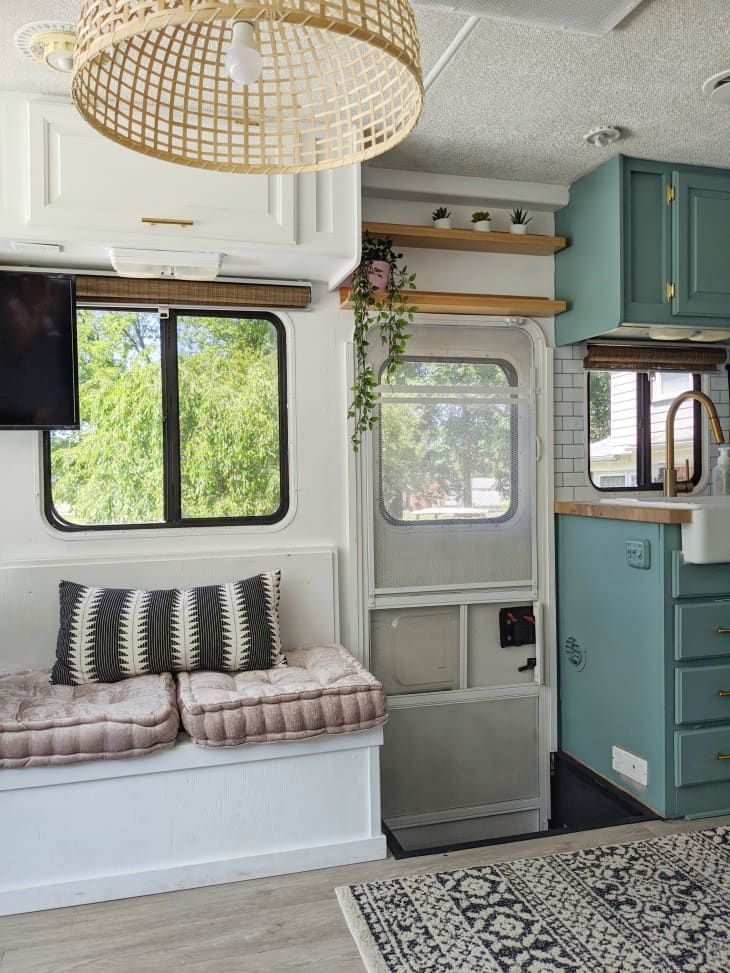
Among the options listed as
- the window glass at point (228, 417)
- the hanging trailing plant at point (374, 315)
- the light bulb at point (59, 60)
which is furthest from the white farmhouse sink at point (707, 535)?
the light bulb at point (59, 60)

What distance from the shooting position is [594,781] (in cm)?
322

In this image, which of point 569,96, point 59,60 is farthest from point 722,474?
point 59,60

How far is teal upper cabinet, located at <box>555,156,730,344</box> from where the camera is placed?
10.2 ft

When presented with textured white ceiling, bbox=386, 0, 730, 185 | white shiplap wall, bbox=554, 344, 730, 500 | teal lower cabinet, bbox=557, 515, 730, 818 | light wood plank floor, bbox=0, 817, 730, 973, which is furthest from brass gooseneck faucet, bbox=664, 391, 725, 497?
light wood plank floor, bbox=0, 817, 730, 973

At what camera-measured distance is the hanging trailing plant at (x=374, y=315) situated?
3049 millimetres

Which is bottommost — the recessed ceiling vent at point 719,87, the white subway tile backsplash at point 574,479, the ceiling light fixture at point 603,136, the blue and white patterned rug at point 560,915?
the blue and white patterned rug at point 560,915

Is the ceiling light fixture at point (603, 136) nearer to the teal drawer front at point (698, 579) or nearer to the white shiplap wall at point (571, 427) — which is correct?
the white shiplap wall at point (571, 427)

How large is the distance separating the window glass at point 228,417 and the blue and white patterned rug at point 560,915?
1.53 metres

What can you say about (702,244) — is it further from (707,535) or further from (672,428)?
(707,535)

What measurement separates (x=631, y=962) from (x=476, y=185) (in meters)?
2.88

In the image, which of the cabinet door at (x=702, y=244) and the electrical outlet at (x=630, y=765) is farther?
the cabinet door at (x=702, y=244)

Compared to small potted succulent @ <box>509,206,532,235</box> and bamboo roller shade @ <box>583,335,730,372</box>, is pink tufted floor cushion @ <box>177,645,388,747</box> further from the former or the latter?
small potted succulent @ <box>509,206,532,235</box>

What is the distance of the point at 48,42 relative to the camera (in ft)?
7.18

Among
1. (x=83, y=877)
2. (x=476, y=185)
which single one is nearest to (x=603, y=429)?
(x=476, y=185)
